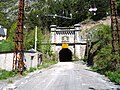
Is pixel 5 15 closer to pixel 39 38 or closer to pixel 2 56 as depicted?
pixel 39 38

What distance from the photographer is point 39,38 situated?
50500 millimetres

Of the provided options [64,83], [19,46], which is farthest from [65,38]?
[64,83]

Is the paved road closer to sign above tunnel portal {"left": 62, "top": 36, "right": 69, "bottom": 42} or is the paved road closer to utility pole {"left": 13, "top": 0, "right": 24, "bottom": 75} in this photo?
utility pole {"left": 13, "top": 0, "right": 24, "bottom": 75}


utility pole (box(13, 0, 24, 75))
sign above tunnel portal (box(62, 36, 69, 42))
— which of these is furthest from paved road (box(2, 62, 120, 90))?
sign above tunnel portal (box(62, 36, 69, 42))

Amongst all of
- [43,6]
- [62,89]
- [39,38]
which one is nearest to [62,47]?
[39,38]

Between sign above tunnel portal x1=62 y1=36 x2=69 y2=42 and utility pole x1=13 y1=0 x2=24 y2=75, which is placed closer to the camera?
utility pole x1=13 y1=0 x2=24 y2=75

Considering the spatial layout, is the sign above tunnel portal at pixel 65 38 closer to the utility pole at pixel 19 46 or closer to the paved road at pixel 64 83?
the utility pole at pixel 19 46

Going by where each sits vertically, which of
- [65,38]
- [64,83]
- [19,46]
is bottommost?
[64,83]

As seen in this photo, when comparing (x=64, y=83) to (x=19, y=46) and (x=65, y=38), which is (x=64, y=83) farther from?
(x=65, y=38)

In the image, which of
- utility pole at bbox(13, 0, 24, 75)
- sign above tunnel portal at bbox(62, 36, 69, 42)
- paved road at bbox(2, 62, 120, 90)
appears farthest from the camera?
sign above tunnel portal at bbox(62, 36, 69, 42)

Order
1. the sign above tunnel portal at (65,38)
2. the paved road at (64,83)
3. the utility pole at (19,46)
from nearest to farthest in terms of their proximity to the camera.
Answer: the paved road at (64,83)
the utility pole at (19,46)
the sign above tunnel portal at (65,38)

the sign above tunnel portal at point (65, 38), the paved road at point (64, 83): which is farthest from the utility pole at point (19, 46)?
the sign above tunnel portal at point (65, 38)

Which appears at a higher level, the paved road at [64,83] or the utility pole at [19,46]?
the utility pole at [19,46]

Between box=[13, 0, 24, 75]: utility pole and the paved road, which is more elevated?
box=[13, 0, 24, 75]: utility pole
